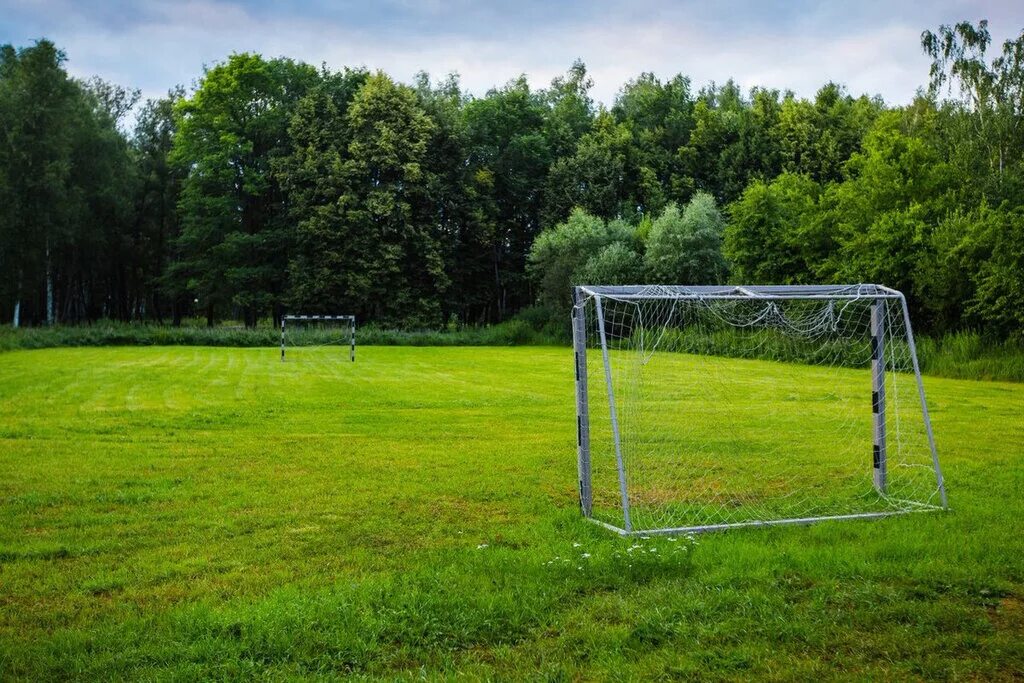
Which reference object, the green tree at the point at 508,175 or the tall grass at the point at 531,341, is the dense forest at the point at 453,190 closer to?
the green tree at the point at 508,175

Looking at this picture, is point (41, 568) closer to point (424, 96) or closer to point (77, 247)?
point (77, 247)

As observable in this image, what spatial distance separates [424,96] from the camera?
5541cm

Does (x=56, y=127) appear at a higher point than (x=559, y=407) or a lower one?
higher

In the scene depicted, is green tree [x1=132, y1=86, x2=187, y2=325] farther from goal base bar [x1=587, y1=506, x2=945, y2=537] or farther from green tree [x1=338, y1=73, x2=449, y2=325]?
goal base bar [x1=587, y1=506, x2=945, y2=537]

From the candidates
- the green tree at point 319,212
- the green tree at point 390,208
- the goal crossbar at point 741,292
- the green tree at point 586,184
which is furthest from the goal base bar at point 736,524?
the green tree at point 586,184

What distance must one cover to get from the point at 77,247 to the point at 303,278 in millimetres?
14281

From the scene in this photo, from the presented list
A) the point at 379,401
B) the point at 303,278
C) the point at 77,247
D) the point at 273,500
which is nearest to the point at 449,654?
the point at 273,500

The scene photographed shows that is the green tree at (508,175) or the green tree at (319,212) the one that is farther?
the green tree at (508,175)

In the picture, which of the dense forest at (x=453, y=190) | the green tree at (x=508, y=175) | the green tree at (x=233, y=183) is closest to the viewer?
the dense forest at (x=453, y=190)

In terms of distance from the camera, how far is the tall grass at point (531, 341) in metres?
14.9

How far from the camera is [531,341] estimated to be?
40.9m

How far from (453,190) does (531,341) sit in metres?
13.8

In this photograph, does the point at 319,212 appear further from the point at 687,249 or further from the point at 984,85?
the point at 984,85

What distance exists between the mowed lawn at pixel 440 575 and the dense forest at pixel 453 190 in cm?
2111
